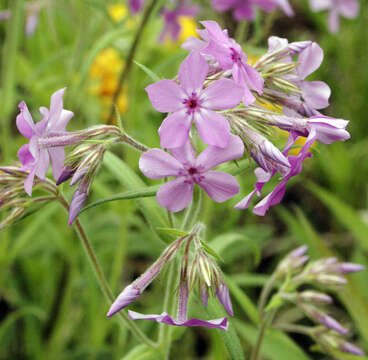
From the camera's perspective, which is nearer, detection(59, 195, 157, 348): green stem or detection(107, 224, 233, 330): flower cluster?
detection(107, 224, 233, 330): flower cluster

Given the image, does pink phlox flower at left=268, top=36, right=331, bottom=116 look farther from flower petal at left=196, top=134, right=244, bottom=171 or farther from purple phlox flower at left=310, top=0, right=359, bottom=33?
purple phlox flower at left=310, top=0, right=359, bottom=33

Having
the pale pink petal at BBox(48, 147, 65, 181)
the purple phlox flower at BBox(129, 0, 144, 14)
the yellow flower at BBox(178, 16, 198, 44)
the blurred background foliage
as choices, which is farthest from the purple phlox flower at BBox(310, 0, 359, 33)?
the pale pink petal at BBox(48, 147, 65, 181)

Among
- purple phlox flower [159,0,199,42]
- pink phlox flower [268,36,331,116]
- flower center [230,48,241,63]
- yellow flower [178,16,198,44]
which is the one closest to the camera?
flower center [230,48,241,63]

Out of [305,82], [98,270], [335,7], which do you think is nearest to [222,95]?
[305,82]

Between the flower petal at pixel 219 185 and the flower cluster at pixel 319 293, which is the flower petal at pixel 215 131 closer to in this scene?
the flower petal at pixel 219 185

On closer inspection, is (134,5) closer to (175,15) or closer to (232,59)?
(175,15)

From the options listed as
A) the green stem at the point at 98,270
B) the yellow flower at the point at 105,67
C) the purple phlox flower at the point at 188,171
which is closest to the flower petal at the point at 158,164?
the purple phlox flower at the point at 188,171

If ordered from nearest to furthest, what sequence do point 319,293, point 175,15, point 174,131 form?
point 174,131 → point 319,293 → point 175,15
